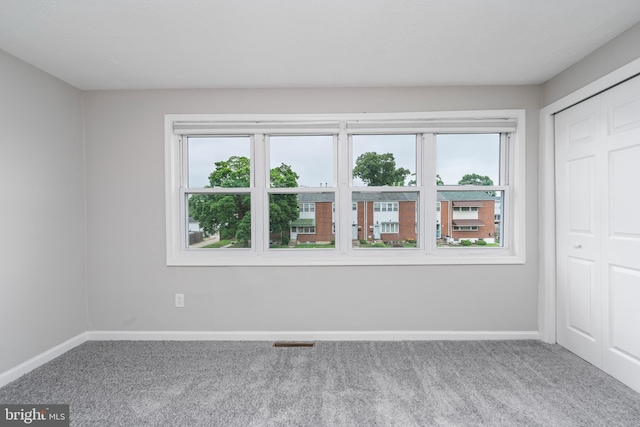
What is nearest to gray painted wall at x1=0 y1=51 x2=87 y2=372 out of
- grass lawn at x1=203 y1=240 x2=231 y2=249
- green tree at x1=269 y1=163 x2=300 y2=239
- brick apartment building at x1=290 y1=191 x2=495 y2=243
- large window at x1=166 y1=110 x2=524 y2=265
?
large window at x1=166 y1=110 x2=524 y2=265

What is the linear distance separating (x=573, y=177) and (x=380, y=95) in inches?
71.1

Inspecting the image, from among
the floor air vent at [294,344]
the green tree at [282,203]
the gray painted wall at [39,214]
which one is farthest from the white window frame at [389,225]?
the gray painted wall at [39,214]

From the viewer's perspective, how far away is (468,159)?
10.7ft

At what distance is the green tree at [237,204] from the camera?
330cm

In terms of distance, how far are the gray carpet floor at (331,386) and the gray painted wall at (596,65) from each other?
7.35ft

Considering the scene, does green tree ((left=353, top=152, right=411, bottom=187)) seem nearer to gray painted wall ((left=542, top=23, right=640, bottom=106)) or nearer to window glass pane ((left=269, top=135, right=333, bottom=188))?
window glass pane ((left=269, top=135, right=333, bottom=188))

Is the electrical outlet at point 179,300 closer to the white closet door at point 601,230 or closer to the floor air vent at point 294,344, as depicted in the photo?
the floor air vent at point 294,344

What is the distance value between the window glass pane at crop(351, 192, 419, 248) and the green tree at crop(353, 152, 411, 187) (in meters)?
0.13

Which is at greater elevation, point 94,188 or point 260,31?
point 260,31

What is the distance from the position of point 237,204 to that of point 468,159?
236 cm

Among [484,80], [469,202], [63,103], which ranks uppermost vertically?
[484,80]

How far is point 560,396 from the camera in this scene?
2.19m

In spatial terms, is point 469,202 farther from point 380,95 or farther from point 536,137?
point 380,95

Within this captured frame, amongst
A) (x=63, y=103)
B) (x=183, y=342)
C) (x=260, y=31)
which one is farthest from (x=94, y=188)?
(x=260, y=31)
